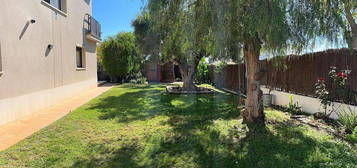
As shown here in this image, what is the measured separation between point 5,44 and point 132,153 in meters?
5.19

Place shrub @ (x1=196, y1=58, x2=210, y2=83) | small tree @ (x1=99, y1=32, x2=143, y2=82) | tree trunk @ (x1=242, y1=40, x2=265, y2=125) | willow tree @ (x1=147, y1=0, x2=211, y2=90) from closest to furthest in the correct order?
willow tree @ (x1=147, y1=0, x2=211, y2=90), tree trunk @ (x1=242, y1=40, x2=265, y2=125), small tree @ (x1=99, y1=32, x2=143, y2=82), shrub @ (x1=196, y1=58, x2=210, y2=83)

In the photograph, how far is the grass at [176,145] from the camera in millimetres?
3873

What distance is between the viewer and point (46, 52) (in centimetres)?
888

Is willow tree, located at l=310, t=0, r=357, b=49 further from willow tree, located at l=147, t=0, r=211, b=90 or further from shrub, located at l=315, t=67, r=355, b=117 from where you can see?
willow tree, located at l=147, t=0, r=211, b=90

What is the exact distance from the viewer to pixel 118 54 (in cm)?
2077

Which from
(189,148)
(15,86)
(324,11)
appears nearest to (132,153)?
(189,148)

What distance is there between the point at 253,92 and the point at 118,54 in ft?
55.8

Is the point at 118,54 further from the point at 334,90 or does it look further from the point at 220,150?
the point at 220,150

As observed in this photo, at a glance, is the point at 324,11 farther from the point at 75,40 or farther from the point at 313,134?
the point at 75,40

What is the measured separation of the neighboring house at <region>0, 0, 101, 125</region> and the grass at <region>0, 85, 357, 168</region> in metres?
1.78

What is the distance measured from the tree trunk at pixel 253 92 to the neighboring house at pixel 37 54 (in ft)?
22.3

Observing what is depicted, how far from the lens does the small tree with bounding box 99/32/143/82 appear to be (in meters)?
20.7

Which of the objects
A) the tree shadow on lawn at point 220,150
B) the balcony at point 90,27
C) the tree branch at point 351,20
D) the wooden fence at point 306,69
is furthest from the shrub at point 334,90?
the balcony at point 90,27

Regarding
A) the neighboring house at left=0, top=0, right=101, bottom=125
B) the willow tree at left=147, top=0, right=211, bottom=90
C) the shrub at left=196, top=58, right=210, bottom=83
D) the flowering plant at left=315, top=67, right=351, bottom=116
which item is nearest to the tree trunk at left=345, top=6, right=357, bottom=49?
the flowering plant at left=315, top=67, right=351, bottom=116
